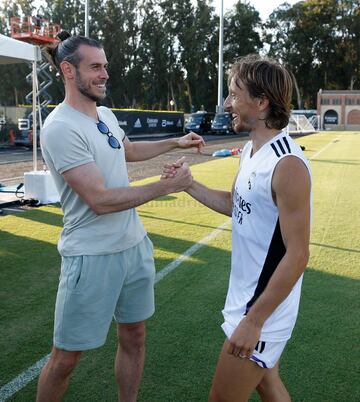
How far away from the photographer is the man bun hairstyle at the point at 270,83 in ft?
6.38

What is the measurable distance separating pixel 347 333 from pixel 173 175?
243 centimetres

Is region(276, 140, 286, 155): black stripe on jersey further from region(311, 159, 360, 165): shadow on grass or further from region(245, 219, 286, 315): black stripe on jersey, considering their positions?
region(311, 159, 360, 165): shadow on grass

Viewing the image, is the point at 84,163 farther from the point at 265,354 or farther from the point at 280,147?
the point at 265,354

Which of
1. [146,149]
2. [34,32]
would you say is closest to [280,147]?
[146,149]

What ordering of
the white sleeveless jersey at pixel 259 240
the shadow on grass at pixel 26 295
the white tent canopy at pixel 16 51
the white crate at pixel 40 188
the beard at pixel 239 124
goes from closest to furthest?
the white sleeveless jersey at pixel 259 240 → the beard at pixel 239 124 → the shadow on grass at pixel 26 295 → the white tent canopy at pixel 16 51 → the white crate at pixel 40 188

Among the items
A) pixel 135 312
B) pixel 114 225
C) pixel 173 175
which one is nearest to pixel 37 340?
pixel 135 312

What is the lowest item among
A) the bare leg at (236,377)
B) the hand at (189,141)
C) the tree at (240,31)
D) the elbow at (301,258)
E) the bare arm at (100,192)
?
the bare leg at (236,377)

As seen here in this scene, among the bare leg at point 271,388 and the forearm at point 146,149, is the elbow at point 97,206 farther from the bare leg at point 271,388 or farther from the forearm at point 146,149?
the bare leg at point 271,388

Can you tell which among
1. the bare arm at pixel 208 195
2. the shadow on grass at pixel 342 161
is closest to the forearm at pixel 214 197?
the bare arm at pixel 208 195

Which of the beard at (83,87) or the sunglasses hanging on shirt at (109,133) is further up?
the beard at (83,87)

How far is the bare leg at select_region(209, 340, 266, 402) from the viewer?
6.45 feet

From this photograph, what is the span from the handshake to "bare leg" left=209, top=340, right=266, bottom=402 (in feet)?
2.82

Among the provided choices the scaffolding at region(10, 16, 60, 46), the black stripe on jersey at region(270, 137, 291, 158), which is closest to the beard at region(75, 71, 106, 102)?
the black stripe on jersey at region(270, 137, 291, 158)

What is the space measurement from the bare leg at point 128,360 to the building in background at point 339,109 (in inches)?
2583
